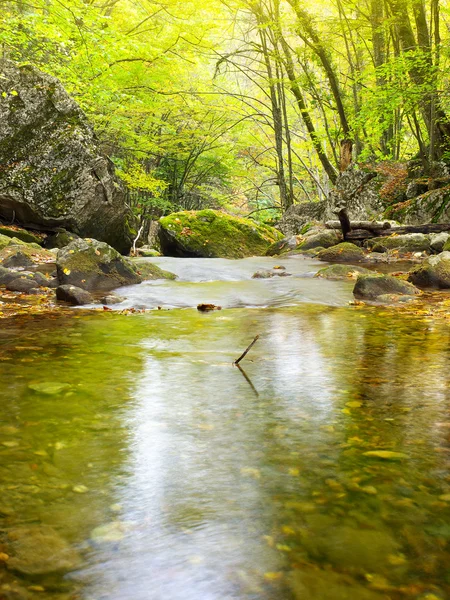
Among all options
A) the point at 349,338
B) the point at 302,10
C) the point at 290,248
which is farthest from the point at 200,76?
the point at 349,338

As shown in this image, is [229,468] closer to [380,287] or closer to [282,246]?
[380,287]

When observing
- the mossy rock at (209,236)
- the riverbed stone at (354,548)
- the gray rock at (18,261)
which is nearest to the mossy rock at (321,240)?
the mossy rock at (209,236)

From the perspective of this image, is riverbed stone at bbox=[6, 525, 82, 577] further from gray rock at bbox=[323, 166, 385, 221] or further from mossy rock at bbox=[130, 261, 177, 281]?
gray rock at bbox=[323, 166, 385, 221]

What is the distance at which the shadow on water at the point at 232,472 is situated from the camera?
1.28m

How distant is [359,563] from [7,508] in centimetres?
109

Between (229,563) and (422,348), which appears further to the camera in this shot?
(422,348)

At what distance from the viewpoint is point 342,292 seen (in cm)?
728

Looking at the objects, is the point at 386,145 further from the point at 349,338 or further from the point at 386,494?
the point at 386,494

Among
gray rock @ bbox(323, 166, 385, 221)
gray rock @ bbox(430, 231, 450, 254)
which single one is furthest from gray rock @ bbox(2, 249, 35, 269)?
gray rock @ bbox(323, 166, 385, 221)

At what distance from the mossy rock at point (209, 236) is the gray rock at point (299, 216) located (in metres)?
3.90

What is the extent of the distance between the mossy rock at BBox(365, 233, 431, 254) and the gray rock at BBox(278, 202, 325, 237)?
5829 mm

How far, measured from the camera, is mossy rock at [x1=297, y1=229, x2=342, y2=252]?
13664 millimetres

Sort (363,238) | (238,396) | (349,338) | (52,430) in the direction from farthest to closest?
(363,238) → (349,338) → (238,396) → (52,430)

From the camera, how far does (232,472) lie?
6.06ft
